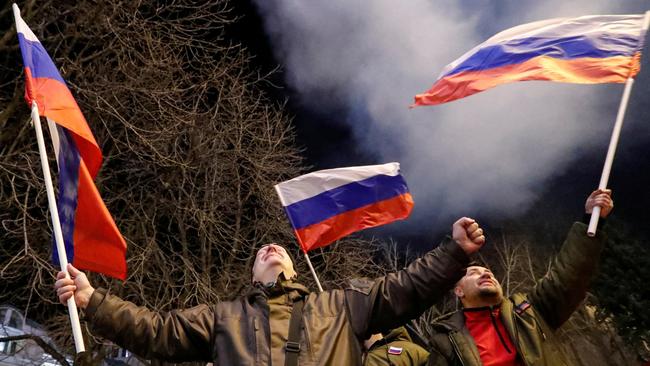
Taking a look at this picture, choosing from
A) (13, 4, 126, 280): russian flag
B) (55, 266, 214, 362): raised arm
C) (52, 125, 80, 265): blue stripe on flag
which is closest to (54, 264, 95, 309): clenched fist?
(55, 266, 214, 362): raised arm

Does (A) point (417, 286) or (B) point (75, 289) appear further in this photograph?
(B) point (75, 289)

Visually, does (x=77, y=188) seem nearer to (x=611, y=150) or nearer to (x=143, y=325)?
(x=143, y=325)

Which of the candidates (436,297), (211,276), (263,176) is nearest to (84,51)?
(263,176)

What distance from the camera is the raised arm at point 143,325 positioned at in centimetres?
283

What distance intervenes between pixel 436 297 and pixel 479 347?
894 mm

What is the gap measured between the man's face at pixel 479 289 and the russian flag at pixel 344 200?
8.82 ft

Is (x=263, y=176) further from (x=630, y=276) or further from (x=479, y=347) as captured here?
(x=630, y=276)

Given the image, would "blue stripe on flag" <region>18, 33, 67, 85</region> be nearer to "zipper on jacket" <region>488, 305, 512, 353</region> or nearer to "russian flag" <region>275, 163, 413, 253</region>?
"russian flag" <region>275, 163, 413, 253</region>

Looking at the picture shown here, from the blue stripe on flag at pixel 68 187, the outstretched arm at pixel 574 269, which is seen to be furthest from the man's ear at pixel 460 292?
the blue stripe on flag at pixel 68 187

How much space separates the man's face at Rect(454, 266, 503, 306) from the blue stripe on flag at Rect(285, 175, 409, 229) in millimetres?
2824

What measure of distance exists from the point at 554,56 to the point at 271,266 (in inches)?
103

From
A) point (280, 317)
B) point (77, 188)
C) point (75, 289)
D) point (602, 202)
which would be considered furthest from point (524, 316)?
point (77, 188)

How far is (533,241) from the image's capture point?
70.9ft

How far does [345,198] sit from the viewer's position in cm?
661
